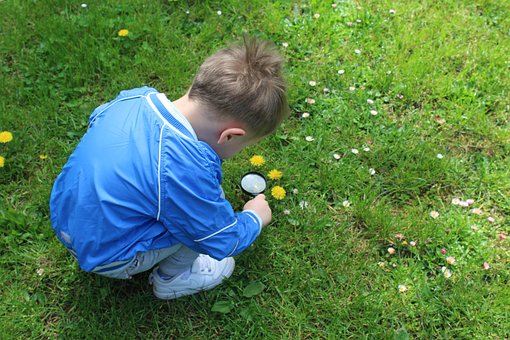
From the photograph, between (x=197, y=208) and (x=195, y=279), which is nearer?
(x=197, y=208)

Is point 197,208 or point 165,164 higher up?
point 165,164

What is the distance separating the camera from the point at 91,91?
295cm

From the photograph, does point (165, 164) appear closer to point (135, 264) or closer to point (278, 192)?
point (135, 264)

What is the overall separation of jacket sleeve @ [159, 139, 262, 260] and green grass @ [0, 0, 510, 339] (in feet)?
1.62

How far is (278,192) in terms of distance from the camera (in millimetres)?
2479

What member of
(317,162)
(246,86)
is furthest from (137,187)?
(317,162)

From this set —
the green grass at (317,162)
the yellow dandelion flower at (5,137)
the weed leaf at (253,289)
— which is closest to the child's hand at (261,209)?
the green grass at (317,162)

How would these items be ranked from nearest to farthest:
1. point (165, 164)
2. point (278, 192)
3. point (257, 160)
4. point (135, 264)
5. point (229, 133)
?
point (165, 164) < point (229, 133) < point (135, 264) < point (278, 192) < point (257, 160)

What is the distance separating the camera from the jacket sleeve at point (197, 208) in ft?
5.27

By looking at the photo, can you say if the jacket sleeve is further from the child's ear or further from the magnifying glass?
the magnifying glass

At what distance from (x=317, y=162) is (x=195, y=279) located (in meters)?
0.98

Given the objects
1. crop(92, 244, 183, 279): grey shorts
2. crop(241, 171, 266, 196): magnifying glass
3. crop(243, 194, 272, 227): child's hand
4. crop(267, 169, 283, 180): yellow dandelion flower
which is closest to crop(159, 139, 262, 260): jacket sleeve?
crop(92, 244, 183, 279): grey shorts

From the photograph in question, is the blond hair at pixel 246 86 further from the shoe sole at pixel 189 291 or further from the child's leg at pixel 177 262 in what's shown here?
the shoe sole at pixel 189 291

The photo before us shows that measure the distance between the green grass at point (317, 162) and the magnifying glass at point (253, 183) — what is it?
83 mm
